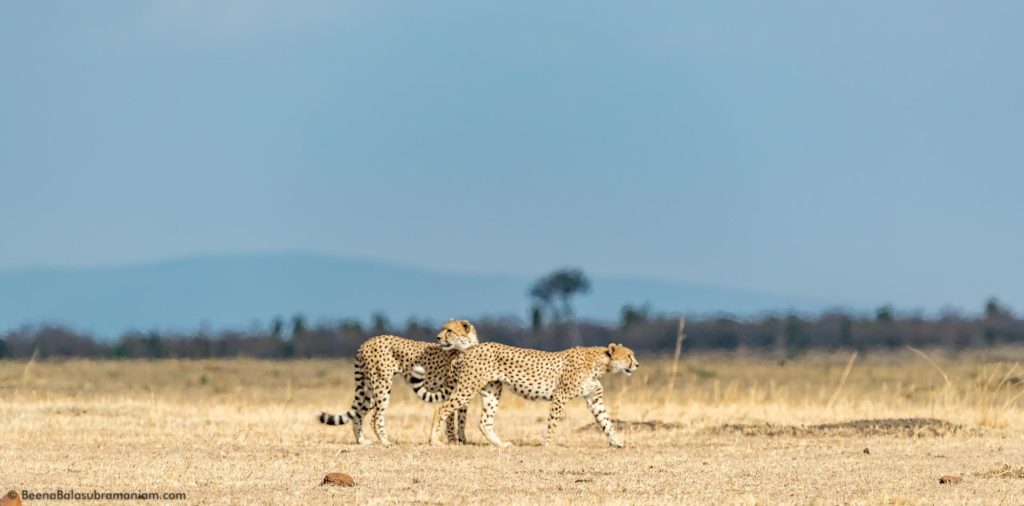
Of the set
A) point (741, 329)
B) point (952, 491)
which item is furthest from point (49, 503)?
point (741, 329)

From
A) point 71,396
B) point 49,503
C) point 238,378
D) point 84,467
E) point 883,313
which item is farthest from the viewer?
point 883,313

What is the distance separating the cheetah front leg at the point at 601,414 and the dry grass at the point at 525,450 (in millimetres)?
268

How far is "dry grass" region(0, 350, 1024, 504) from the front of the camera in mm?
10375

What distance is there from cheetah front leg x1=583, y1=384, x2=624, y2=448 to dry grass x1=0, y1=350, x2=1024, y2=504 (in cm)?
27

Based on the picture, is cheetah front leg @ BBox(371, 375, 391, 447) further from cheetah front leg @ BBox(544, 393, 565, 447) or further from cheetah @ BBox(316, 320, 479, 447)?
cheetah front leg @ BBox(544, 393, 565, 447)

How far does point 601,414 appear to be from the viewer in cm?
1420

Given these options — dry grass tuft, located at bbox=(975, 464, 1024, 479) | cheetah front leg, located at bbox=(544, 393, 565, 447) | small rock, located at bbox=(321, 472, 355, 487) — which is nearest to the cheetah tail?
cheetah front leg, located at bbox=(544, 393, 565, 447)

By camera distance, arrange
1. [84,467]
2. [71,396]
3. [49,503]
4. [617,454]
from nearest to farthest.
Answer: [49,503] < [84,467] < [617,454] < [71,396]

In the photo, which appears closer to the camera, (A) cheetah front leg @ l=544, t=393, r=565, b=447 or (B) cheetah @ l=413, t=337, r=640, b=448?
(A) cheetah front leg @ l=544, t=393, r=565, b=447

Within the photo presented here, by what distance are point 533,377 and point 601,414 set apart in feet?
2.24

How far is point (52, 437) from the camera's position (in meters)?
13.9

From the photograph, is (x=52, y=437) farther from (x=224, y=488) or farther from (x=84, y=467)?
(x=224, y=488)

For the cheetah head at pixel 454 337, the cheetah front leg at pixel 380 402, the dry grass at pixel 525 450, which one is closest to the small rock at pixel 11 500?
the dry grass at pixel 525 450

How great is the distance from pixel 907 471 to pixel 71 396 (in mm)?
12514
